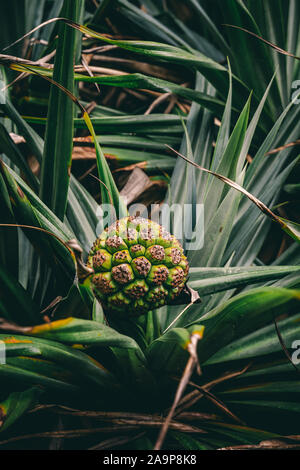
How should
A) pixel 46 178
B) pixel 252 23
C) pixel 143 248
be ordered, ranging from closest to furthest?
pixel 143 248 → pixel 46 178 → pixel 252 23

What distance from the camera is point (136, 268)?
518 millimetres

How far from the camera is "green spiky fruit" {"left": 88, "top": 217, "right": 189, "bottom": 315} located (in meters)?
0.52

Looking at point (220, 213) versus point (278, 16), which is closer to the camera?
point (220, 213)

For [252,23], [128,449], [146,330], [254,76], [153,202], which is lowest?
[128,449]

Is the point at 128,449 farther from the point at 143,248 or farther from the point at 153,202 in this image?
the point at 153,202

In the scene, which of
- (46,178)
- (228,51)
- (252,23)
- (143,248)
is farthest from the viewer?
(228,51)

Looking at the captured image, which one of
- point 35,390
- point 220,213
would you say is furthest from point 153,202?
point 35,390

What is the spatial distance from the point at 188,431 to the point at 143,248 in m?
0.35

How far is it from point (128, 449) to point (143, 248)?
0.36 meters

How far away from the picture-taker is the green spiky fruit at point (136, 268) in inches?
20.5

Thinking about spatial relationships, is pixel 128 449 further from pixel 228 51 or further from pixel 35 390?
pixel 228 51

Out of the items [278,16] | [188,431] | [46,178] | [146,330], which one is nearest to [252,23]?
[278,16]

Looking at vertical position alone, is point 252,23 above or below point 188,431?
above

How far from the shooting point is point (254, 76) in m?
0.99
